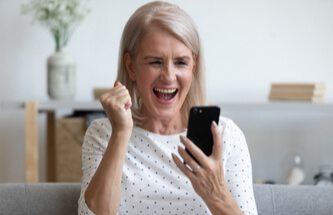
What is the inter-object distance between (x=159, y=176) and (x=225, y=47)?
158 cm

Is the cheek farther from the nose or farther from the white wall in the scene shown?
the white wall

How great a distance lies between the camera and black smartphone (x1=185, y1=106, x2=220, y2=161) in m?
1.25

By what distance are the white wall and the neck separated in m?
1.42

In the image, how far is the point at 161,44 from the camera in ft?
4.52

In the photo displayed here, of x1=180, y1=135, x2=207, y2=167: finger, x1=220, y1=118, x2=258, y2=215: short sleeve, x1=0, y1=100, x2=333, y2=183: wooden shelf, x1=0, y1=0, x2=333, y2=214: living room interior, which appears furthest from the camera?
x1=0, y1=0, x2=333, y2=214: living room interior

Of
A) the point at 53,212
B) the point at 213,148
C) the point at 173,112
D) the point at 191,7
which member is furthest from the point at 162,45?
the point at 191,7

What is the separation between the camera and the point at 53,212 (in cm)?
143

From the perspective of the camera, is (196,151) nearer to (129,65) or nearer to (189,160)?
(189,160)

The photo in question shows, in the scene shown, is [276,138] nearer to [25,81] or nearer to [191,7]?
[191,7]

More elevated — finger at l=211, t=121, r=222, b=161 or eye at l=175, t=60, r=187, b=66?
eye at l=175, t=60, r=187, b=66

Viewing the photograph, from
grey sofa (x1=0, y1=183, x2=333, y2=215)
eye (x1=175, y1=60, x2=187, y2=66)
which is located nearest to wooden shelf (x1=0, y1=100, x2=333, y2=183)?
grey sofa (x1=0, y1=183, x2=333, y2=215)

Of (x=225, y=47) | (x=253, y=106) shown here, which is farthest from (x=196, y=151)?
(x=225, y=47)

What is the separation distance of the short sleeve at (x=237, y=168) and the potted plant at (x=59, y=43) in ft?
4.42

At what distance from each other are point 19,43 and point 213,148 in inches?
74.1
